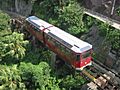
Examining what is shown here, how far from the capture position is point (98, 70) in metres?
35.3

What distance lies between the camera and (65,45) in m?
34.5

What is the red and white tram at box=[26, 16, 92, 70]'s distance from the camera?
3309 centimetres

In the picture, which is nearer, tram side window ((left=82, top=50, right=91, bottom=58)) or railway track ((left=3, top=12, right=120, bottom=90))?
railway track ((left=3, top=12, right=120, bottom=90))

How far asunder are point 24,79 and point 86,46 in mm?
9735

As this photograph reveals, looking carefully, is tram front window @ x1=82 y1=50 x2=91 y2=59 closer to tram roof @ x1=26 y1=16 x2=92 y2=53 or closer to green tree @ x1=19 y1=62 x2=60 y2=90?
tram roof @ x1=26 y1=16 x2=92 y2=53

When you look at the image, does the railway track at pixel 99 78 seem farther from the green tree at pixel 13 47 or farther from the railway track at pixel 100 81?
the green tree at pixel 13 47

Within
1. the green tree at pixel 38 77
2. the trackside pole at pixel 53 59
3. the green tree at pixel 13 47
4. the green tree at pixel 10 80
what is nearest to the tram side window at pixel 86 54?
the green tree at pixel 38 77

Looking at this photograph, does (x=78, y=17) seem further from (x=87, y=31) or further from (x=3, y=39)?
(x=3, y=39)

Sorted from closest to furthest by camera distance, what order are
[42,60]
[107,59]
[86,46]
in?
1. [86,46]
2. [107,59]
3. [42,60]

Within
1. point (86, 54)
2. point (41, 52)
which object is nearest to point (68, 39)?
point (86, 54)

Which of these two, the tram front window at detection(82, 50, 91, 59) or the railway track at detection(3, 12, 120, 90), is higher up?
the tram front window at detection(82, 50, 91, 59)

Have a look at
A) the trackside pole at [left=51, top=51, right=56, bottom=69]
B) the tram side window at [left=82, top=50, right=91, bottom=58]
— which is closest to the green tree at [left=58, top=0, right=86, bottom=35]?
the trackside pole at [left=51, top=51, right=56, bottom=69]

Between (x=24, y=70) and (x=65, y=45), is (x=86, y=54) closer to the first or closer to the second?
(x=65, y=45)

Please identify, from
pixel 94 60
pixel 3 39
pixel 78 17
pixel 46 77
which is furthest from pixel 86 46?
pixel 3 39
